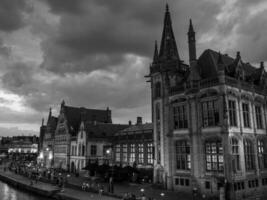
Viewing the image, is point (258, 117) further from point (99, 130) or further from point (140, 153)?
point (99, 130)

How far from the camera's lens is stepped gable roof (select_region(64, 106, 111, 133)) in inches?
3287

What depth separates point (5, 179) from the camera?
66562 mm

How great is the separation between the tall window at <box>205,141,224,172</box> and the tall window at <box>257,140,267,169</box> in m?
8.97

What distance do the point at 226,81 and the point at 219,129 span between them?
685 centimetres

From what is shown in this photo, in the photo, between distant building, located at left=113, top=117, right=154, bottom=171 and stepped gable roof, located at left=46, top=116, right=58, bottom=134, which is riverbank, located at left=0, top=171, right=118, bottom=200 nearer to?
distant building, located at left=113, top=117, right=154, bottom=171

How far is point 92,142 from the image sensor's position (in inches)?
2879

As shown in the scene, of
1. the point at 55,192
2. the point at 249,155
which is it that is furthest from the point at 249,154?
the point at 55,192

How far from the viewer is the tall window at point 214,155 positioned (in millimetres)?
36841

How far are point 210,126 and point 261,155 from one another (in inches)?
445

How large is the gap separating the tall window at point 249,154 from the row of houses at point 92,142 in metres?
20.9

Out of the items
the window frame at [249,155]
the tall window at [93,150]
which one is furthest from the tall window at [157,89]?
the tall window at [93,150]

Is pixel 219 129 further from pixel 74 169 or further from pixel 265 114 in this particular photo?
pixel 74 169

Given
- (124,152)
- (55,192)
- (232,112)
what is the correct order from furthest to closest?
(124,152)
(55,192)
(232,112)

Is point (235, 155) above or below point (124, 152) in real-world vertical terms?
below
